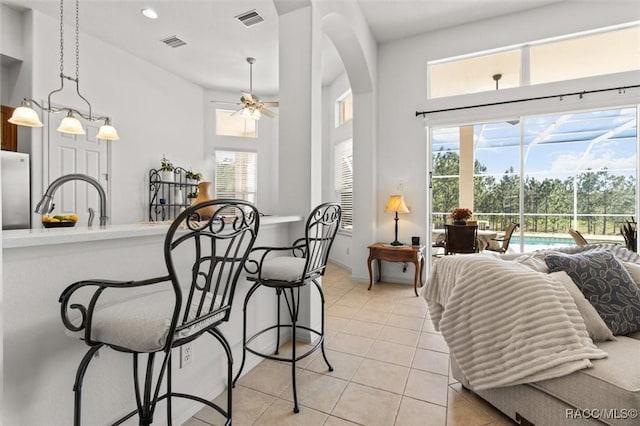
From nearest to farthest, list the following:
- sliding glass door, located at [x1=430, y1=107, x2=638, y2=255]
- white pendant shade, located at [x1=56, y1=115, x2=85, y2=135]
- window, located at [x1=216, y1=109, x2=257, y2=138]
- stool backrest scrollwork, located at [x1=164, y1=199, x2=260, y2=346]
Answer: stool backrest scrollwork, located at [x1=164, y1=199, x2=260, y2=346] < white pendant shade, located at [x1=56, y1=115, x2=85, y2=135] < sliding glass door, located at [x1=430, y1=107, x2=638, y2=255] < window, located at [x1=216, y1=109, x2=257, y2=138]

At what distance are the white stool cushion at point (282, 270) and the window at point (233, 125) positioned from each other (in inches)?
202

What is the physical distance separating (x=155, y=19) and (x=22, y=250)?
4002mm

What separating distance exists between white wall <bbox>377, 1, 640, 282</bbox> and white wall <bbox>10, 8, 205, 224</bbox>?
11.6ft

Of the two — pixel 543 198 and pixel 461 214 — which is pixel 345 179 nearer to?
pixel 461 214

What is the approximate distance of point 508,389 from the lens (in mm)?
1620

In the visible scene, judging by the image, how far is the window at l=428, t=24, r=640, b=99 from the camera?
3.60m

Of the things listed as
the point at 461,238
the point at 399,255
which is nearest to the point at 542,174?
the point at 461,238

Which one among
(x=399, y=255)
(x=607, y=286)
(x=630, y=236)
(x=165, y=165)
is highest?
(x=165, y=165)

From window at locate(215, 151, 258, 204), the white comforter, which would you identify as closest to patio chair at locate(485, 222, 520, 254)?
the white comforter

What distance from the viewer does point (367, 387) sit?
1.98 m

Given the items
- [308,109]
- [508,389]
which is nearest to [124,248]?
[308,109]

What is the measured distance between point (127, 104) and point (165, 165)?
103 cm

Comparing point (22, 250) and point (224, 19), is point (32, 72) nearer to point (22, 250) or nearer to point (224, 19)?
point (224, 19)

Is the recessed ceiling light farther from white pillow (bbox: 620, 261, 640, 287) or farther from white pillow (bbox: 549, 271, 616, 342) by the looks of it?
white pillow (bbox: 620, 261, 640, 287)
